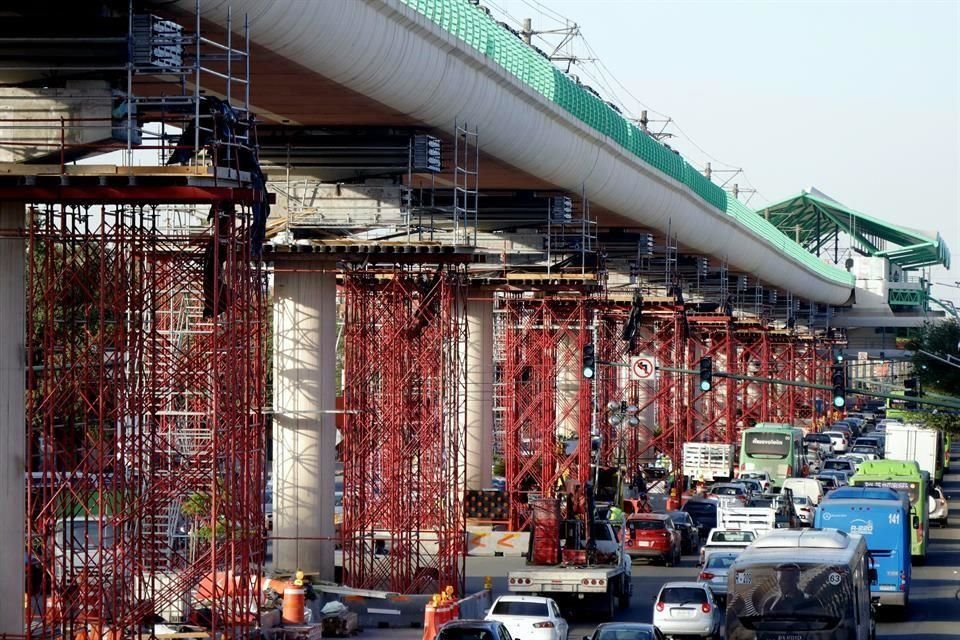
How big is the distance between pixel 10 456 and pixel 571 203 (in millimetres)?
28087

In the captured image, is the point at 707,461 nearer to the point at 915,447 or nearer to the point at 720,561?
the point at 915,447

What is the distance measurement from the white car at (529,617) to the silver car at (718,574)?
18.7 feet

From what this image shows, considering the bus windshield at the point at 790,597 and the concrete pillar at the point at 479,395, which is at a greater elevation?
the concrete pillar at the point at 479,395

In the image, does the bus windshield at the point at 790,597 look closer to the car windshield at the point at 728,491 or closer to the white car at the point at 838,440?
the car windshield at the point at 728,491

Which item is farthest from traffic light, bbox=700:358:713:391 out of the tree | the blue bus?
the tree

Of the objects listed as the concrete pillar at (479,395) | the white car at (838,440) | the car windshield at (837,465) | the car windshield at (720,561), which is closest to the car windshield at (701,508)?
the concrete pillar at (479,395)

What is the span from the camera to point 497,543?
54.3 m

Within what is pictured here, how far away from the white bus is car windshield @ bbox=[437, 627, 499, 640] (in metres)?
4.05

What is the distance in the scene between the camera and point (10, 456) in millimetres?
26516

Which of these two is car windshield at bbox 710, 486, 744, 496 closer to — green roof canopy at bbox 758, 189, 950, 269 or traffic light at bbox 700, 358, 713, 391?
traffic light at bbox 700, 358, 713, 391

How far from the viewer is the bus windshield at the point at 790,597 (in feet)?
97.0

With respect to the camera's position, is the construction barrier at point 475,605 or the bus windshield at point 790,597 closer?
the bus windshield at point 790,597

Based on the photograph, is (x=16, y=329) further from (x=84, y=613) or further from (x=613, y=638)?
(x=613, y=638)

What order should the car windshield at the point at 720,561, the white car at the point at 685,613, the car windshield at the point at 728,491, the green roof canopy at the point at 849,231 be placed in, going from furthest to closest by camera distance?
the green roof canopy at the point at 849,231 < the car windshield at the point at 728,491 < the car windshield at the point at 720,561 < the white car at the point at 685,613
